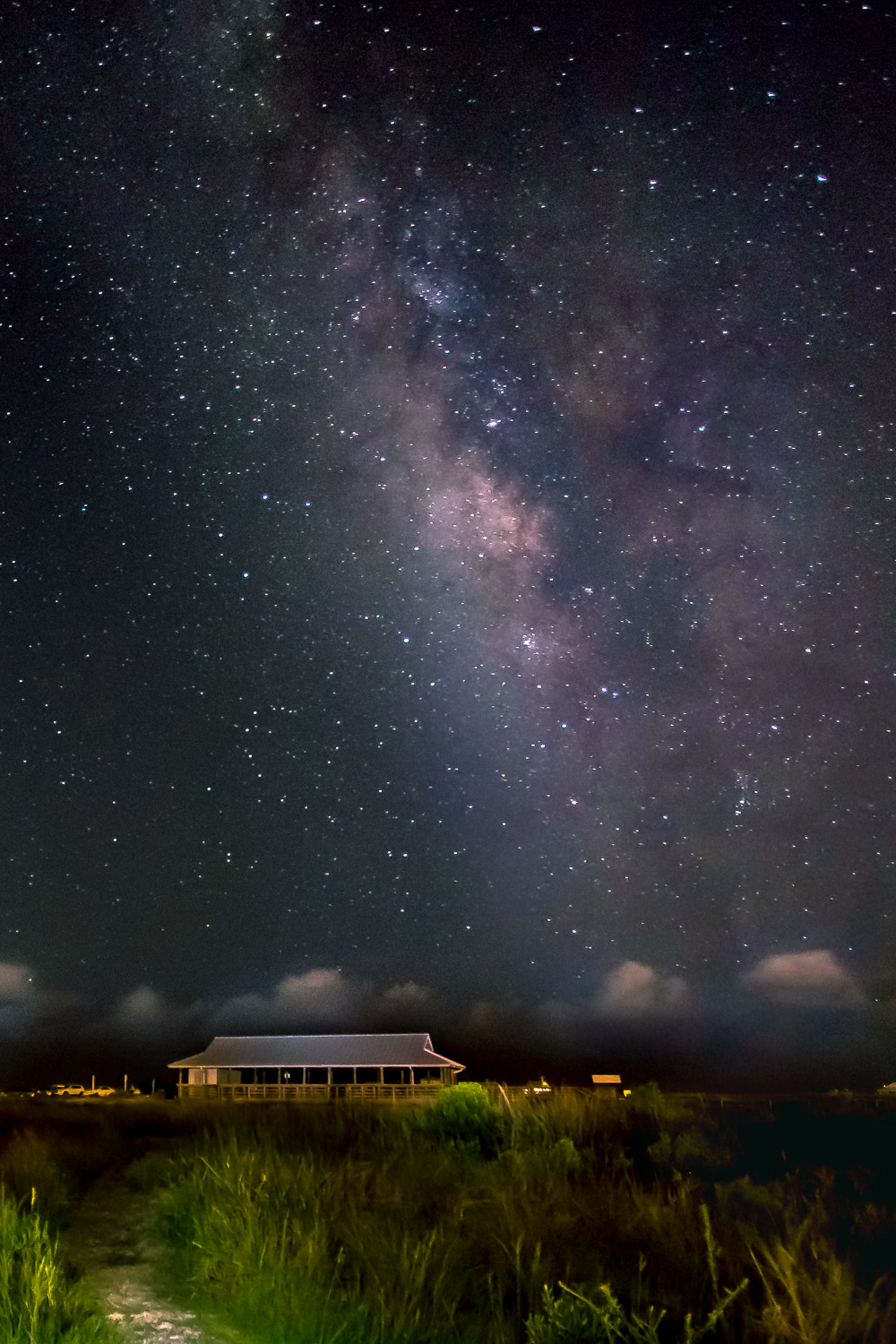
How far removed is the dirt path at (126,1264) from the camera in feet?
19.4

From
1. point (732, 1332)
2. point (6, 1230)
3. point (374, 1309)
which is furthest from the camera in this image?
point (6, 1230)

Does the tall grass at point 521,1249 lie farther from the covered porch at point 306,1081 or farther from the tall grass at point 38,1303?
the covered porch at point 306,1081

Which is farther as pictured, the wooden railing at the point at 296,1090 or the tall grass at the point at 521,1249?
the wooden railing at the point at 296,1090

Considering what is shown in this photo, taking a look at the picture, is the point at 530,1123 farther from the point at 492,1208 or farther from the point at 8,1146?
the point at 8,1146

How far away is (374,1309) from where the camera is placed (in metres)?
5.75

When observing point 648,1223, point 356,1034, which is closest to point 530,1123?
point 648,1223

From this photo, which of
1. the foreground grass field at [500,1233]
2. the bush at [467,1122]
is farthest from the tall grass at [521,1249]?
the bush at [467,1122]

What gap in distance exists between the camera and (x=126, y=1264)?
7.61 m

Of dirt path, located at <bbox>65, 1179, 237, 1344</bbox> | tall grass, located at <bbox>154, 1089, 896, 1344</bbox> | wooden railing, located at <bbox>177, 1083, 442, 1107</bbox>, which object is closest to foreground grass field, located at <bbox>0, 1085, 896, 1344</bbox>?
tall grass, located at <bbox>154, 1089, 896, 1344</bbox>

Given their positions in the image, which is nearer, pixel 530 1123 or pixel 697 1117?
pixel 530 1123

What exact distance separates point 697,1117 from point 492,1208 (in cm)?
868

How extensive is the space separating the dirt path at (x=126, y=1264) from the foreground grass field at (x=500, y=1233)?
172 millimetres

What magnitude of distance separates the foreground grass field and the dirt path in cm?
17

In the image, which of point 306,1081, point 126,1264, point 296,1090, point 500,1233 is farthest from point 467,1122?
point 306,1081
